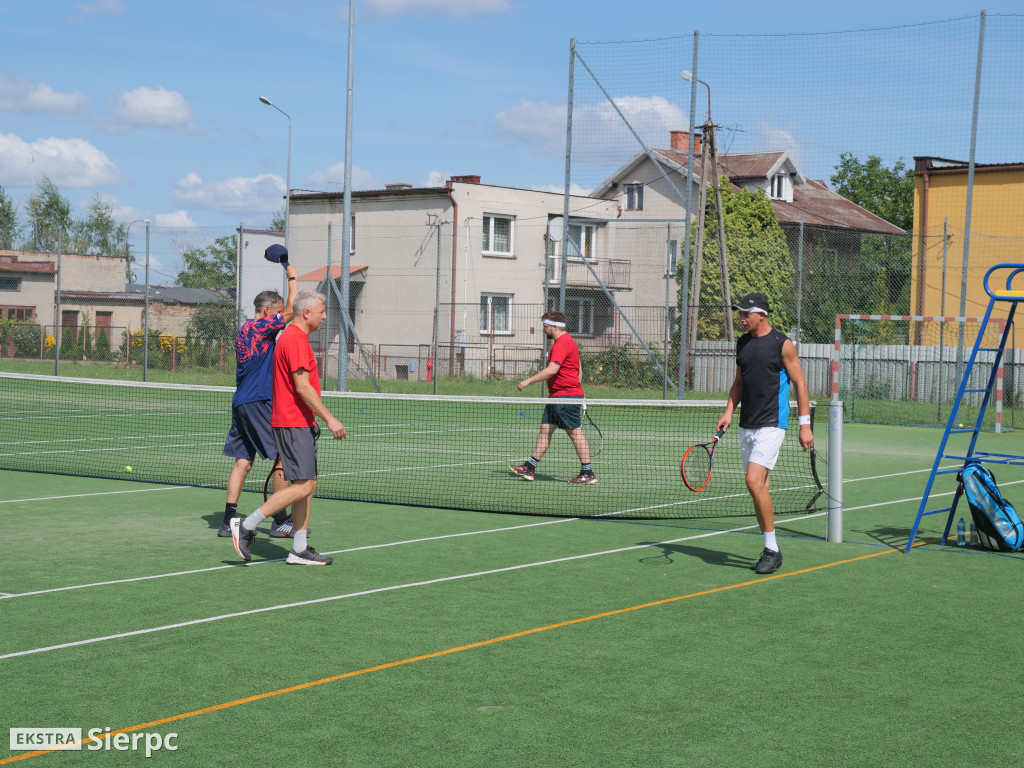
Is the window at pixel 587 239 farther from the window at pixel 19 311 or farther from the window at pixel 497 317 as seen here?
the window at pixel 19 311

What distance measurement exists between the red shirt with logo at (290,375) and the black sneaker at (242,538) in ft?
2.57

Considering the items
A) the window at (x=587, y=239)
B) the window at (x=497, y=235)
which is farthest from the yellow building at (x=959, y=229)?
the window at (x=497, y=235)

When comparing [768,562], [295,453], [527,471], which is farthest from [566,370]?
[295,453]

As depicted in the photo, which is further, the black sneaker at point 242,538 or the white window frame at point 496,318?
the white window frame at point 496,318

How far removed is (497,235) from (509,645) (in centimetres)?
3518

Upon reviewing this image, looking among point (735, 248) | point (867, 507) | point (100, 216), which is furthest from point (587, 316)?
point (100, 216)

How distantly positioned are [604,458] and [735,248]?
68.6 ft

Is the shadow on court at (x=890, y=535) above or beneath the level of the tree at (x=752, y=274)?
beneath

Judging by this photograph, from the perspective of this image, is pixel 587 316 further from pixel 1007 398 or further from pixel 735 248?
pixel 1007 398

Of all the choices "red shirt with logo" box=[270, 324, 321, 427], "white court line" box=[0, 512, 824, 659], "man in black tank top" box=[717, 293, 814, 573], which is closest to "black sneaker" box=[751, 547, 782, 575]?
"man in black tank top" box=[717, 293, 814, 573]

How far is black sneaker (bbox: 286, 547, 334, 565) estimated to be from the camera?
313 inches

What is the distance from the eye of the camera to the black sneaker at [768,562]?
7.92 metres

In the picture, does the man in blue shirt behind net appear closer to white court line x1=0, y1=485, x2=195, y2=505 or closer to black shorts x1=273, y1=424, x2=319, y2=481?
black shorts x1=273, y1=424, x2=319, y2=481

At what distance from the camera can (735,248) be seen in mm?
34938
